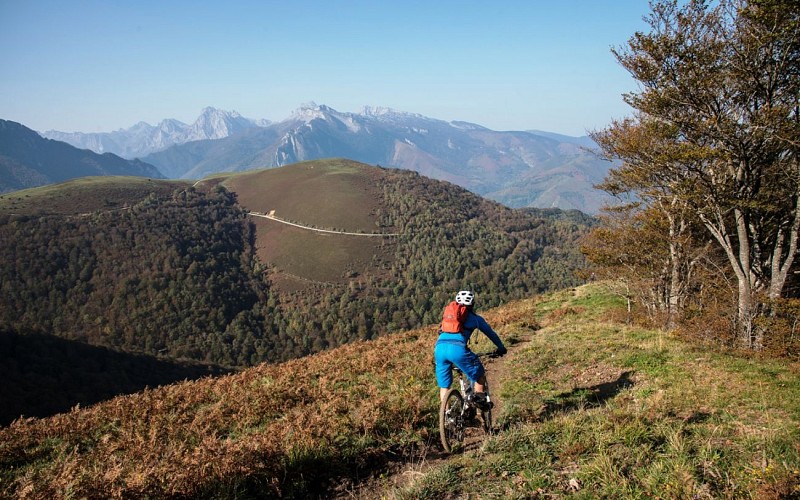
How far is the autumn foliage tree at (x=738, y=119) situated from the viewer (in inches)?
432

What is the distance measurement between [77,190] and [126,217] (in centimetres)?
3653

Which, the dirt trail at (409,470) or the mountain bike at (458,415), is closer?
the dirt trail at (409,470)

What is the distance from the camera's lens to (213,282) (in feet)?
406

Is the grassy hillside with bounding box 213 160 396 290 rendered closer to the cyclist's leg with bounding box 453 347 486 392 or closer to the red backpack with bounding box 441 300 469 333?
the cyclist's leg with bounding box 453 347 486 392

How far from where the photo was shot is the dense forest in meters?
101

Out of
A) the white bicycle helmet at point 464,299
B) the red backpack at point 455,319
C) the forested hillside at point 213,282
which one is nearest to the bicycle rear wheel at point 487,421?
the red backpack at point 455,319

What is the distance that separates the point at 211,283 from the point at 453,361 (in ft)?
420

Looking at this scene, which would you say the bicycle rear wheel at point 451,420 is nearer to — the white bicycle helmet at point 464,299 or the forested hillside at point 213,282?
the white bicycle helmet at point 464,299

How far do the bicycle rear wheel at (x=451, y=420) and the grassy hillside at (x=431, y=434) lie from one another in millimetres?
383

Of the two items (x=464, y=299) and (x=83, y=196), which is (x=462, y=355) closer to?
(x=464, y=299)

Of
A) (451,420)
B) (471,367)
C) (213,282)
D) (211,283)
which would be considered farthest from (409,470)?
(213,282)

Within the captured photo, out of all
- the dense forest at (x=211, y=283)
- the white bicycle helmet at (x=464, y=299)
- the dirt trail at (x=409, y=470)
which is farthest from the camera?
the dense forest at (x=211, y=283)

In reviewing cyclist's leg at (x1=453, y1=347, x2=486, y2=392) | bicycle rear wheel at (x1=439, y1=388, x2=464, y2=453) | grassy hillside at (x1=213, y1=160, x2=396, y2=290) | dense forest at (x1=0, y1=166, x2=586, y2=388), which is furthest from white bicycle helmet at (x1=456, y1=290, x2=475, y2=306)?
grassy hillside at (x1=213, y1=160, x2=396, y2=290)

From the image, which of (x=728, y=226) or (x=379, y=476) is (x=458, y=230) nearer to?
(x=728, y=226)
